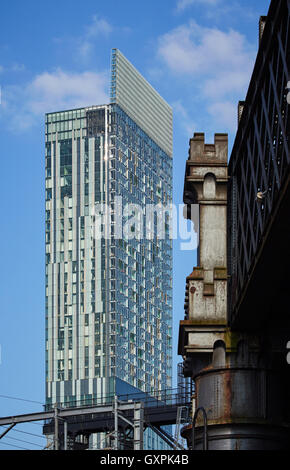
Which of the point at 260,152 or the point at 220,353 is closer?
the point at 260,152

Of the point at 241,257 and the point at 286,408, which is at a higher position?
the point at 241,257

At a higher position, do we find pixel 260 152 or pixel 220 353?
pixel 260 152

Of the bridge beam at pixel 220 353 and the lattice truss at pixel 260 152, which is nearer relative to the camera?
the lattice truss at pixel 260 152

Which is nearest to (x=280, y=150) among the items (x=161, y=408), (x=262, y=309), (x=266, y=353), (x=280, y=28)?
(x=280, y=28)

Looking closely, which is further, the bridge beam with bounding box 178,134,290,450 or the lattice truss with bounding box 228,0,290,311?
the bridge beam with bounding box 178,134,290,450

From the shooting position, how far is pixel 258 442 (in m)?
32.4

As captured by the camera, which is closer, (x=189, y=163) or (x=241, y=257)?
(x=241, y=257)
